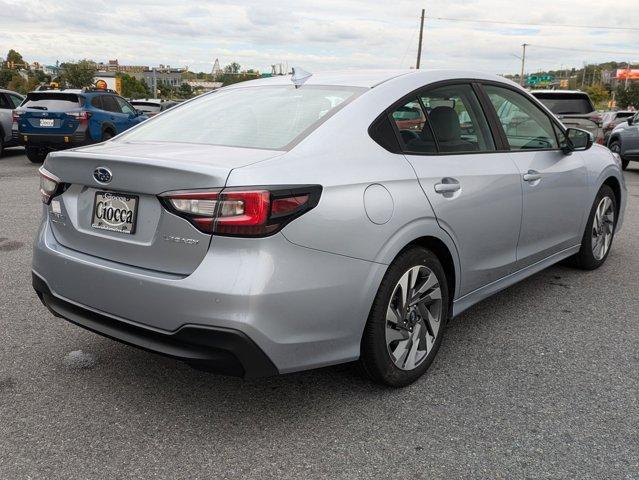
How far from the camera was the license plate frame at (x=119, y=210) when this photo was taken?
103 inches

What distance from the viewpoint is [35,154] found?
47.2 feet

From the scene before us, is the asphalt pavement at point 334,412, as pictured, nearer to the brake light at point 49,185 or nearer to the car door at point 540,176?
the car door at point 540,176

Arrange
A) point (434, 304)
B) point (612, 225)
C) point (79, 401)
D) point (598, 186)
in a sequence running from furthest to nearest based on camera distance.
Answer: point (612, 225)
point (598, 186)
point (434, 304)
point (79, 401)

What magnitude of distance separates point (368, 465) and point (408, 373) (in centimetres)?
71

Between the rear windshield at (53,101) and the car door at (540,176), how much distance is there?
38.5 ft

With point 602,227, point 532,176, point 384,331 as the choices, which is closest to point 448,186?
point 384,331

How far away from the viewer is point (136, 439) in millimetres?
2648

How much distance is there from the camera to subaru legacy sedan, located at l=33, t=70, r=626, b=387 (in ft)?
7.89

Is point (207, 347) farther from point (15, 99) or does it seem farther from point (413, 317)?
point (15, 99)

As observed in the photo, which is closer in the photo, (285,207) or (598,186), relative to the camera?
(285,207)

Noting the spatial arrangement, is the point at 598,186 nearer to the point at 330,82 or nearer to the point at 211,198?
the point at 330,82

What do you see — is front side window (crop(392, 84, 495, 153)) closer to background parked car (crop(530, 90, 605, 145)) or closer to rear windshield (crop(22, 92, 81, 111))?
background parked car (crop(530, 90, 605, 145))

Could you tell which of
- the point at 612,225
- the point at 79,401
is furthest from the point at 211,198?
the point at 612,225

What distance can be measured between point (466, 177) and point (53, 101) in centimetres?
1263
